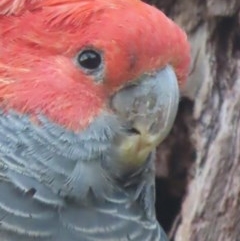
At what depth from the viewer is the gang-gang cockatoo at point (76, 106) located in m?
2.51

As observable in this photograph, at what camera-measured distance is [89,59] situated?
8.28 feet

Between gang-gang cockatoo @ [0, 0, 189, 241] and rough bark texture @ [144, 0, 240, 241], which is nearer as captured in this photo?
gang-gang cockatoo @ [0, 0, 189, 241]

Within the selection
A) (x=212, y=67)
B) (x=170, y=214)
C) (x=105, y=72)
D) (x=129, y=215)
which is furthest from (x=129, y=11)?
(x=170, y=214)

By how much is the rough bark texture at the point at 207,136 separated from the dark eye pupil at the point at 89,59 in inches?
33.8

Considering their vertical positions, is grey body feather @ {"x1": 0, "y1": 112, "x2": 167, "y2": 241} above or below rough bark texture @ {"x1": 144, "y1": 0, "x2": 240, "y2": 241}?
above

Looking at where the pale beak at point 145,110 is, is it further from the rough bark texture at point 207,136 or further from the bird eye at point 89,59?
the rough bark texture at point 207,136

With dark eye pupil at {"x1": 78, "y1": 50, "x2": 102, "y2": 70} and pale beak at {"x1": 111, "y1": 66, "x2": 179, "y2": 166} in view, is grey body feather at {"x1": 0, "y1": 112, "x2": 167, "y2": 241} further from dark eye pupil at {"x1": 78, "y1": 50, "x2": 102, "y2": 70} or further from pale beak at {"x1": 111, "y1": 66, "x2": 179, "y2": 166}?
dark eye pupil at {"x1": 78, "y1": 50, "x2": 102, "y2": 70}

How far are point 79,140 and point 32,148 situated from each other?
13 centimetres

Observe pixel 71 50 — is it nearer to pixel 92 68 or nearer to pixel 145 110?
pixel 92 68

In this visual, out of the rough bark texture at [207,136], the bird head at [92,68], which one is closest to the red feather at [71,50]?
the bird head at [92,68]

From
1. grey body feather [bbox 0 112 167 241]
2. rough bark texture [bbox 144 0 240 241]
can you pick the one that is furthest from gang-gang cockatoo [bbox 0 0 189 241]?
rough bark texture [bbox 144 0 240 241]

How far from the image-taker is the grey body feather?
2.51m

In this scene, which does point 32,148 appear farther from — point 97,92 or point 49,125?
point 97,92

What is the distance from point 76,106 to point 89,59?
138mm
